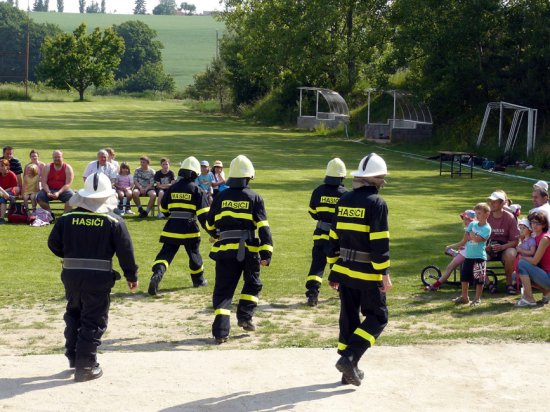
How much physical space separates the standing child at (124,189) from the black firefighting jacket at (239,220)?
10.0 metres

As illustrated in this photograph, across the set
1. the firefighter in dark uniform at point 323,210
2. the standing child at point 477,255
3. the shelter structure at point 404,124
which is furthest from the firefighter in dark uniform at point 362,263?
the shelter structure at point 404,124

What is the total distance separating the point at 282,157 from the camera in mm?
35750

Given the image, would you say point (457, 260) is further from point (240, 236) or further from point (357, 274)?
point (357, 274)

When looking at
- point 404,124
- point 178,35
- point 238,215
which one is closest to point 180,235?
point 238,215

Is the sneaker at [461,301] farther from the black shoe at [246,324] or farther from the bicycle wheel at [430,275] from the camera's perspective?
the black shoe at [246,324]

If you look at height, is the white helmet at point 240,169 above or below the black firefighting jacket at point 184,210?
above

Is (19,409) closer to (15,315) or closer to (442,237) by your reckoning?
(15,315)

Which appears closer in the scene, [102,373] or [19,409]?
[19,409]

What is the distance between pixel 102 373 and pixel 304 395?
5.87ft

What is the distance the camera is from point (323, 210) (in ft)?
39.0

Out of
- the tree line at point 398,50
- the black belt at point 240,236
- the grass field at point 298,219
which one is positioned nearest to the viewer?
the black belt at point 240,236

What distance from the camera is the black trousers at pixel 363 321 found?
783 cm

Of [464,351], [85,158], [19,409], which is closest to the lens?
[19,409]

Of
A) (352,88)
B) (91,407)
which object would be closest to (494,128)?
(352,88)
